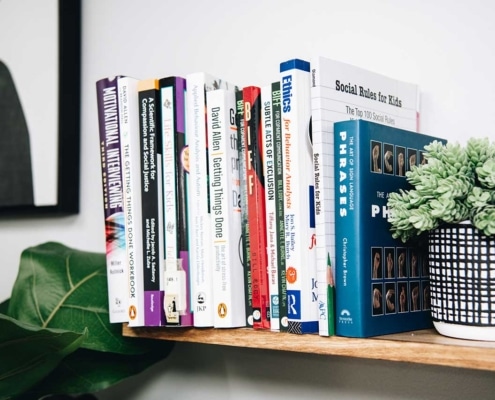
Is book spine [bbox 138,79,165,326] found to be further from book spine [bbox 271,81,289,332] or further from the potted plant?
the potted plant

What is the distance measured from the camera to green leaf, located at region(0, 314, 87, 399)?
0.78 metres

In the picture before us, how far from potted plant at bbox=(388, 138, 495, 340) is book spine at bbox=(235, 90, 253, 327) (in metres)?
0.19

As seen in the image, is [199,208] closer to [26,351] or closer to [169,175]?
[169,175]

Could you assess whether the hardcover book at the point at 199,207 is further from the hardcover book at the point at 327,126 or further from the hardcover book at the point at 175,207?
the hardcover book at the point at 327,126

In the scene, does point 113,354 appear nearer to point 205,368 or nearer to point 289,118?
point 205,368

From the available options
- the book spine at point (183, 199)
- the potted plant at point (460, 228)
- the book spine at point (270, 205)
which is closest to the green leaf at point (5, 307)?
the book spine at point (183, 199)

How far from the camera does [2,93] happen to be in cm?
122

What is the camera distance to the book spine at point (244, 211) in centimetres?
76

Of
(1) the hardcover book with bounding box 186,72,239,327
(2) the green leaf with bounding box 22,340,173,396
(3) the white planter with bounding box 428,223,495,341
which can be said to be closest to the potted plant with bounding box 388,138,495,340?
(3) the white planter with bounding box 428,223,495,341

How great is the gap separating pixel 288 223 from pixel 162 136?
0.63 feet

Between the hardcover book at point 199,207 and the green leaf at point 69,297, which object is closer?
the hardcover book at point 199,207

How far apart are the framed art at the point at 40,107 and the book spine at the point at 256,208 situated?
1.60ft

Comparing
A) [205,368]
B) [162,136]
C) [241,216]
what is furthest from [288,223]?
[205,368]

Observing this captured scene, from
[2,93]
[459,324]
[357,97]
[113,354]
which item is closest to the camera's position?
[459,324]
